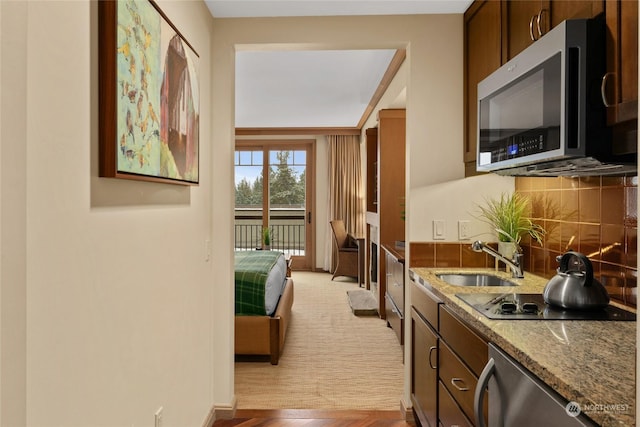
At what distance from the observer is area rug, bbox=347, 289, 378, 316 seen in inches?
199

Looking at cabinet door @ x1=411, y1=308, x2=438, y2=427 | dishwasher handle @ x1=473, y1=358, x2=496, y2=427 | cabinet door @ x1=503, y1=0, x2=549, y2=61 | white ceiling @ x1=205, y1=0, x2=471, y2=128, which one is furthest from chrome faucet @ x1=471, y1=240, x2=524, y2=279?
white ceiling @ x1=205, y1=0, x2=471, y2=128

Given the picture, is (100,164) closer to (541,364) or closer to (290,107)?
(541,364)

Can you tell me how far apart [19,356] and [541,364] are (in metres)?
1.20

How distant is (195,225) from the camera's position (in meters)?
2.31

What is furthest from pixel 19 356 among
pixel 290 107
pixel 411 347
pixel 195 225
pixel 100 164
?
pixel 290 107

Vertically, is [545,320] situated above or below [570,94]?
below

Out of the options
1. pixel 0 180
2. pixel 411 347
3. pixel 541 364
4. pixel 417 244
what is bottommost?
pixel 411 347

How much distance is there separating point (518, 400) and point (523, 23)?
1492mm

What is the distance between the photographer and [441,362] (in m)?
2.02

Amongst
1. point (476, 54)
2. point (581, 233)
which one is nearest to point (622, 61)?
point (581, 233)

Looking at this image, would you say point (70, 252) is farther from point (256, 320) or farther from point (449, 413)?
point (256, 320)

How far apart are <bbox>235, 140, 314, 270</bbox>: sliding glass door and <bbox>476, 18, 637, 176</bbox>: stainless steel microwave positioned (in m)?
6.33

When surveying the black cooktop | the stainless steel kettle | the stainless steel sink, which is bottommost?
the stainless steel sink

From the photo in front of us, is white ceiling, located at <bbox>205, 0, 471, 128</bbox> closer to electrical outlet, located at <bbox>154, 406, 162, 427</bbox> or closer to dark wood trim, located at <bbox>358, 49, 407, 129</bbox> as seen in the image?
dark wood trim, located at <bbox>358, 49, 407, 129</bbox>
